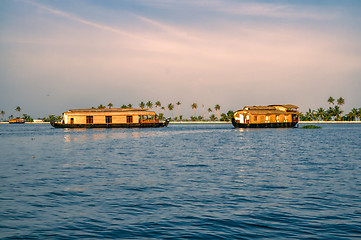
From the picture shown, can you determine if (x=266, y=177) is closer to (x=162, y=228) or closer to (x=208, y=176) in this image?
(x=208, y=176)

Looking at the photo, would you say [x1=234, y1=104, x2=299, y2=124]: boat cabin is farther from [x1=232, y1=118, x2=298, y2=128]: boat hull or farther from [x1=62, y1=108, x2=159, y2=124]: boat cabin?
[x1=62, y1=108, x2=159, y2=124]: boat cabin

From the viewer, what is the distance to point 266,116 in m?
109

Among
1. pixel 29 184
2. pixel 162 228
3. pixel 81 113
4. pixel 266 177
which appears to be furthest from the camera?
pixel 81 113

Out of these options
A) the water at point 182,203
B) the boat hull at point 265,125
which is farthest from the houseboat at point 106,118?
the water at point 182,203

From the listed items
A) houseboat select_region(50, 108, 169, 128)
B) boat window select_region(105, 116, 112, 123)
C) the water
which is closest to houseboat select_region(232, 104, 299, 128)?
houseboat select_region(50, 108, 169, 128)

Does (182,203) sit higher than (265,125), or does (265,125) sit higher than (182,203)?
(265,125)

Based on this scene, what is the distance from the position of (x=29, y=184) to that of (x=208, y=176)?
9.55m

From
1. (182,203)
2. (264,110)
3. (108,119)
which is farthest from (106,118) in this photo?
(182,203)

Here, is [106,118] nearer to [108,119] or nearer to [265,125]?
[108,119]

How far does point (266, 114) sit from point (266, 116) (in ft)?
3.35

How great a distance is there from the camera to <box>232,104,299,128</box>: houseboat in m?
108

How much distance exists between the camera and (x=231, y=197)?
49.2ft

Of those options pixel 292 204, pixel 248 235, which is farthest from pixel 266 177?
pixel 248 235

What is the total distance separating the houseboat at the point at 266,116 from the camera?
108 metres
